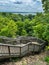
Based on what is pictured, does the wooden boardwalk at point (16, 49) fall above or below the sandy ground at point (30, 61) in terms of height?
above

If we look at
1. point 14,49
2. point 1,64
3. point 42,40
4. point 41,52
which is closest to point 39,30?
point 42,40

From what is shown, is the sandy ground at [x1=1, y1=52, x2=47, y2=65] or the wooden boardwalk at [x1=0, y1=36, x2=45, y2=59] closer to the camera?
the wooden boardwalk at [x1=0, y1=36, x2=45, y2=59]

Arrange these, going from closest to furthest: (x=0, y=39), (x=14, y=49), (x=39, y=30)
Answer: (x=14, y=49), (x=0, y=39), (x=39, y=30)

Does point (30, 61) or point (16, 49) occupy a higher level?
point (16, 49)

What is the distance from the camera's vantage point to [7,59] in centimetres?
811

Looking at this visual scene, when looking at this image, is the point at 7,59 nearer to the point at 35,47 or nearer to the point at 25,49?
the point at 25,49

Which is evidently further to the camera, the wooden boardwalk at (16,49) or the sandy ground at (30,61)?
the sandy ground at (30,61)

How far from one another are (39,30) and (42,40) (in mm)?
1133

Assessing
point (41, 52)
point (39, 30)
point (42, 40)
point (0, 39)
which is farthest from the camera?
point (39, 30)

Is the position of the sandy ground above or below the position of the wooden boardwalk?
below

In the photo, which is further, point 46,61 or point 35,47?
point 35,47

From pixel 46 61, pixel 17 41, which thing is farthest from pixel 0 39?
pixel 46 61

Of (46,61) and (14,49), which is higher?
(14,49)

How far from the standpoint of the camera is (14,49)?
27.2ft
